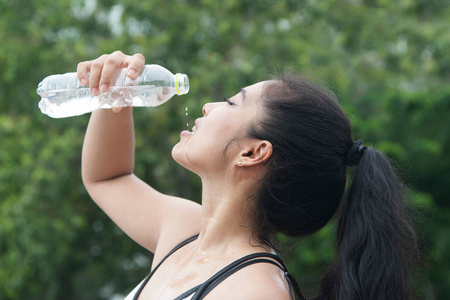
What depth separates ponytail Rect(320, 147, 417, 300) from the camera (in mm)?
1771

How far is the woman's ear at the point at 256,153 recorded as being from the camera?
1.90 meters

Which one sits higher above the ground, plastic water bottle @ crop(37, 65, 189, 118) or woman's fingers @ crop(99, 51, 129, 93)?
woman's fingers @ crop(99, 51, 129, 93)

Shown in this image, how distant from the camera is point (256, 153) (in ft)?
6.31

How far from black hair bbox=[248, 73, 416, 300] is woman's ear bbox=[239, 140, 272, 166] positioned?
21mm

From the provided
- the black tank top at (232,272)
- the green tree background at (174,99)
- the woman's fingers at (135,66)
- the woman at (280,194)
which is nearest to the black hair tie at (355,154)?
the woman at (280,194)

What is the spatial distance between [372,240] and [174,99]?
18.5 feet

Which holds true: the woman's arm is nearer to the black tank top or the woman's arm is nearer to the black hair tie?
the black tank top

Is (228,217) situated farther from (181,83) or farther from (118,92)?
(118,92)

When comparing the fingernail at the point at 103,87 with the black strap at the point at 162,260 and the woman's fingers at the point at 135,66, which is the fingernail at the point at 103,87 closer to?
the woman's fingers at the point at 135,66

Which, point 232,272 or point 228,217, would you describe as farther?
point 228,217

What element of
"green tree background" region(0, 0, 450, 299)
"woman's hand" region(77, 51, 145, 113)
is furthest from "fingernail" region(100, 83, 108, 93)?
"green tree background" region(0, 0, 450, 299)

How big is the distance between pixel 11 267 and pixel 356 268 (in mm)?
6280

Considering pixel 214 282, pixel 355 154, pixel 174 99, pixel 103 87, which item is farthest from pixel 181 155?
pixel 174 99

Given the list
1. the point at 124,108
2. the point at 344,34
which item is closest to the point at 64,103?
the point at 124,108
